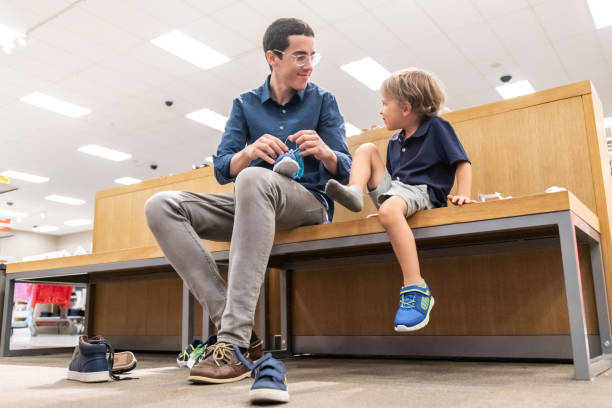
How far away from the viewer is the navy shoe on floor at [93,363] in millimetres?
1321

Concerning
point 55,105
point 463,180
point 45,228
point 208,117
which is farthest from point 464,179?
point 45,228

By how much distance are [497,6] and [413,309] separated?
4285 millimetres

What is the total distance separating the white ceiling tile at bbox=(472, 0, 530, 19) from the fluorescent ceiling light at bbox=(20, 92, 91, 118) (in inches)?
194

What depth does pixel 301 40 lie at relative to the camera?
1653mm

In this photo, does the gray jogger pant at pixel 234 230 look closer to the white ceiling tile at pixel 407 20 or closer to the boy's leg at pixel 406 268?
the boy's leg at pixel 406 268

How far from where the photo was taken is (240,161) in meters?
1.54

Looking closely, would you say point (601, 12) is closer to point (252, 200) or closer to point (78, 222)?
point (252, 200)

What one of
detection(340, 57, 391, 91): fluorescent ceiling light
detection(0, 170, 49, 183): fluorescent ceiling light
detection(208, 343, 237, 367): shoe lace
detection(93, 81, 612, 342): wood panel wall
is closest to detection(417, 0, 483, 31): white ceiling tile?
detection(340, 57, 391, 91): fluorescent ceiling light

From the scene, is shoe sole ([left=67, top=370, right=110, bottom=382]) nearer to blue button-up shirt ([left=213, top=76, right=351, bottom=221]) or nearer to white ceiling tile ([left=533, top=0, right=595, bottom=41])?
blue button-up shirt ([left=213, top=76, right=351, bottom=221])

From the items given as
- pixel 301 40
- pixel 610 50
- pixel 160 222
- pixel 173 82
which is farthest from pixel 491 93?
pixel 160 222

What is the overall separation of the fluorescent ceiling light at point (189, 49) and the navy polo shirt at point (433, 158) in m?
4.00

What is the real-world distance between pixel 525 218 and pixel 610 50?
536 centimetres

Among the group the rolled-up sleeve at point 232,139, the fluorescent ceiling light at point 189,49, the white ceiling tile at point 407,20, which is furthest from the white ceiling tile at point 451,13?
the rolled-up sleeve at point 232,139

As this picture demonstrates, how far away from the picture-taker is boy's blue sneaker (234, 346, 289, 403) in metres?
0.91
